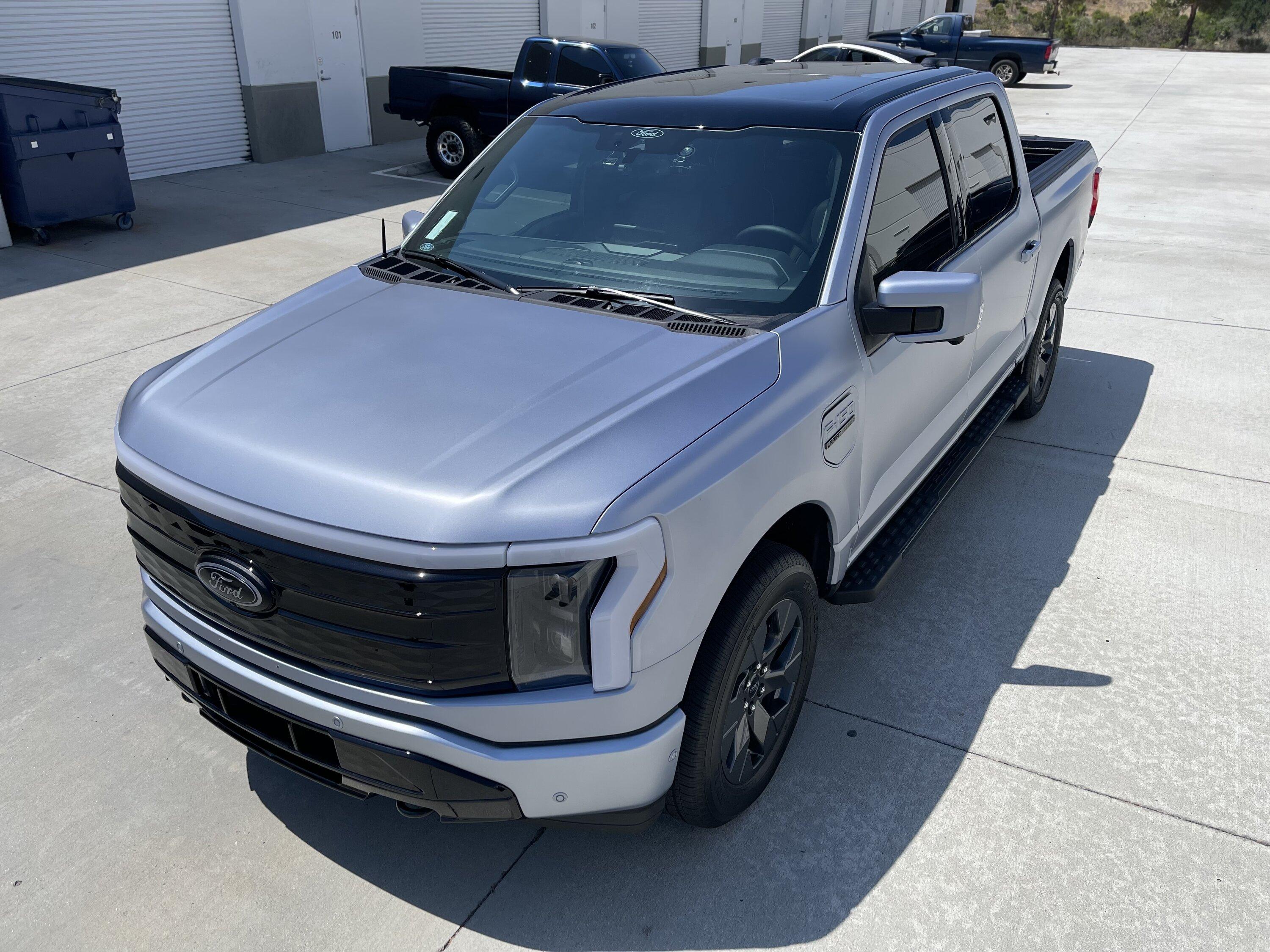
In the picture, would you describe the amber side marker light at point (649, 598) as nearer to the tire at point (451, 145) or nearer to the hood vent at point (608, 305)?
the hood vent at point (608, 305)

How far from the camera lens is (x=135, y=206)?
1047cm

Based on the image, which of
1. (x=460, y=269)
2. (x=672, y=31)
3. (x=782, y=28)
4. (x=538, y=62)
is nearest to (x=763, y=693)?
(x=460, y=269)

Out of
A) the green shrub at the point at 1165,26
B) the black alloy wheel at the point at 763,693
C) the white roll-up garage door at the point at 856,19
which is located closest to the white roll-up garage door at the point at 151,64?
the black alloy wheel at the point at 763,693

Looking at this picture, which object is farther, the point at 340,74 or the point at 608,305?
the point at 340,74

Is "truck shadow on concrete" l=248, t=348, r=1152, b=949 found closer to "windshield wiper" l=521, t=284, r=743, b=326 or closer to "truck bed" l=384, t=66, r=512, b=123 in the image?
"windshield wiper" l=521, t=284, r=743, b=326

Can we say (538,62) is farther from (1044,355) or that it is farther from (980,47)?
(980,47)

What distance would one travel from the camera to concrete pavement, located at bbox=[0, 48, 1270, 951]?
269 cm

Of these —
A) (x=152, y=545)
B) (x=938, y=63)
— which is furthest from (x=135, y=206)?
(x=938, y=63)

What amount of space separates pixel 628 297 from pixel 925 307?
2.94ft

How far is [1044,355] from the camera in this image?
589 cm

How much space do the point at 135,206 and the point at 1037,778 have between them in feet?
34.1

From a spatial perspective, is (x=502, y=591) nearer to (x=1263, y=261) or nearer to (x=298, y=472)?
(x=298, y=472)

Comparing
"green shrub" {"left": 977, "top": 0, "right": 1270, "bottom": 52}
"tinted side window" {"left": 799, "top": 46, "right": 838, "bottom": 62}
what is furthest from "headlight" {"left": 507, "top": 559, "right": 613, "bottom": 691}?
"green shrub" {"left": 977, "top": 0, "right": 1270, "bottom": 52}

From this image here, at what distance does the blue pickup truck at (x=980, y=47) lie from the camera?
24.5 metres
